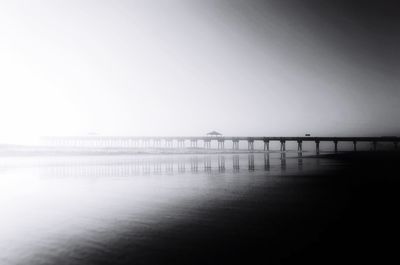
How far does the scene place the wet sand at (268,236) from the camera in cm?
743

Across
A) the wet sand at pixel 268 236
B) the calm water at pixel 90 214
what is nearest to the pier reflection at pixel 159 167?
the calm water at pixel 90 214

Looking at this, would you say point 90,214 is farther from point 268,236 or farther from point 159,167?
point 159,167

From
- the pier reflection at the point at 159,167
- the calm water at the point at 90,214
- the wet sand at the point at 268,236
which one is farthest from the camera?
the pier reflection at the point at 159,167

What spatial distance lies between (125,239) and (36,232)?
3.18 metres

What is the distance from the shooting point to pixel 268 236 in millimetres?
9078

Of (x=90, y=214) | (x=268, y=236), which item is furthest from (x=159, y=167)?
(x=268, y=236)

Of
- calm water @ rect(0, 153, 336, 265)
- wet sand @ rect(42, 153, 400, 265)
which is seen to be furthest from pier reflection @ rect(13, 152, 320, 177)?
wet sand @ rect(42, 153, 400, 265)

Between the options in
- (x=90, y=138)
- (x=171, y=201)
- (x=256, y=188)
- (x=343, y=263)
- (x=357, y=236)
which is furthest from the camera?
(x=90, y=138)

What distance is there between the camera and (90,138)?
155375 mm

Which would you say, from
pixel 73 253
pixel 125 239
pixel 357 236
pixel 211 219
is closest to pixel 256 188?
pixel 211 219

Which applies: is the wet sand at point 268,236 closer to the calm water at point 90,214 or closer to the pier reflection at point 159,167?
the calm water at point 90,214

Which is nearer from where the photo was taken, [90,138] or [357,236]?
[357,236]

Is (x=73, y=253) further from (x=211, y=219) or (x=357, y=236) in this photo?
(x=357, y=236)

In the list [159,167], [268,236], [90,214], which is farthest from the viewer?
[159,167]
